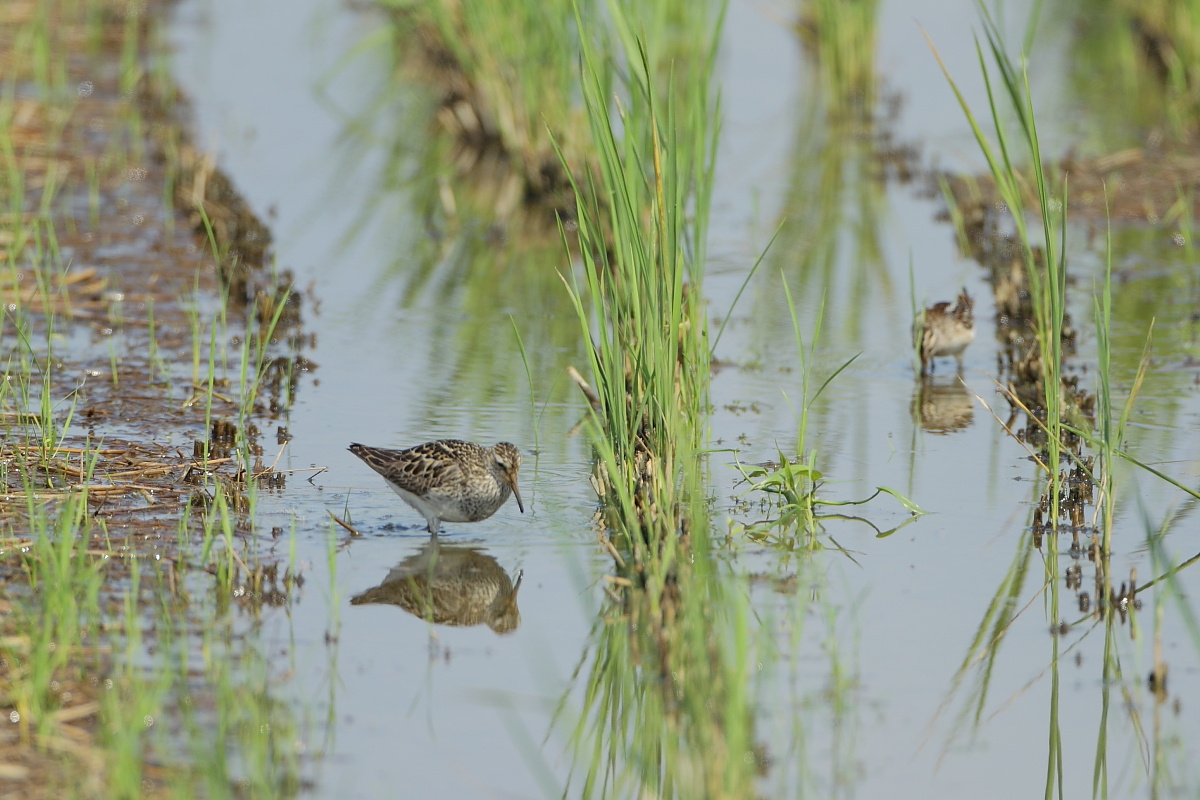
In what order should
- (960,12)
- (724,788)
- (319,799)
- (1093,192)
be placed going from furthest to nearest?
(960,12) → (1093,192) → (319,799) → (724,788)

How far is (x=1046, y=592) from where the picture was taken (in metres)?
6.88

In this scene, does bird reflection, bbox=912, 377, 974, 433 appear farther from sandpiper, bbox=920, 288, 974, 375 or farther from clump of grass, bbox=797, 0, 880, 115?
clump of grass, bbox=797, 0, 880, 115

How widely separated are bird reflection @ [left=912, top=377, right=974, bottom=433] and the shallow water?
29mm

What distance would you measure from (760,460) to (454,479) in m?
1.89

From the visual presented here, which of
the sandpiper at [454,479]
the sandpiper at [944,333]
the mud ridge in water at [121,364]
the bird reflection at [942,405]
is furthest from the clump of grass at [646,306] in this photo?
the sandpiper at [944,333]

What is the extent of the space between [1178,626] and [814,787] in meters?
2.14

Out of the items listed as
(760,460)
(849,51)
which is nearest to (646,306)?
(760,460)

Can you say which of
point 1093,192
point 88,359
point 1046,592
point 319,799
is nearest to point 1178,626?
point 1046,592

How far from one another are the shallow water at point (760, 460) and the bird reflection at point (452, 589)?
7 centimetres

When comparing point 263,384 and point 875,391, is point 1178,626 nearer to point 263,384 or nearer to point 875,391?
point 875,391

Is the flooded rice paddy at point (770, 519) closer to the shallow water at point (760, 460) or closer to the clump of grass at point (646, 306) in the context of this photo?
the shallow water at point (760, 460)

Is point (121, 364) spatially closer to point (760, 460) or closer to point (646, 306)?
point (760, 460)

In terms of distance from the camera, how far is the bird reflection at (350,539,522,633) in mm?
6609

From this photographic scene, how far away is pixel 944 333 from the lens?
34.1ft
